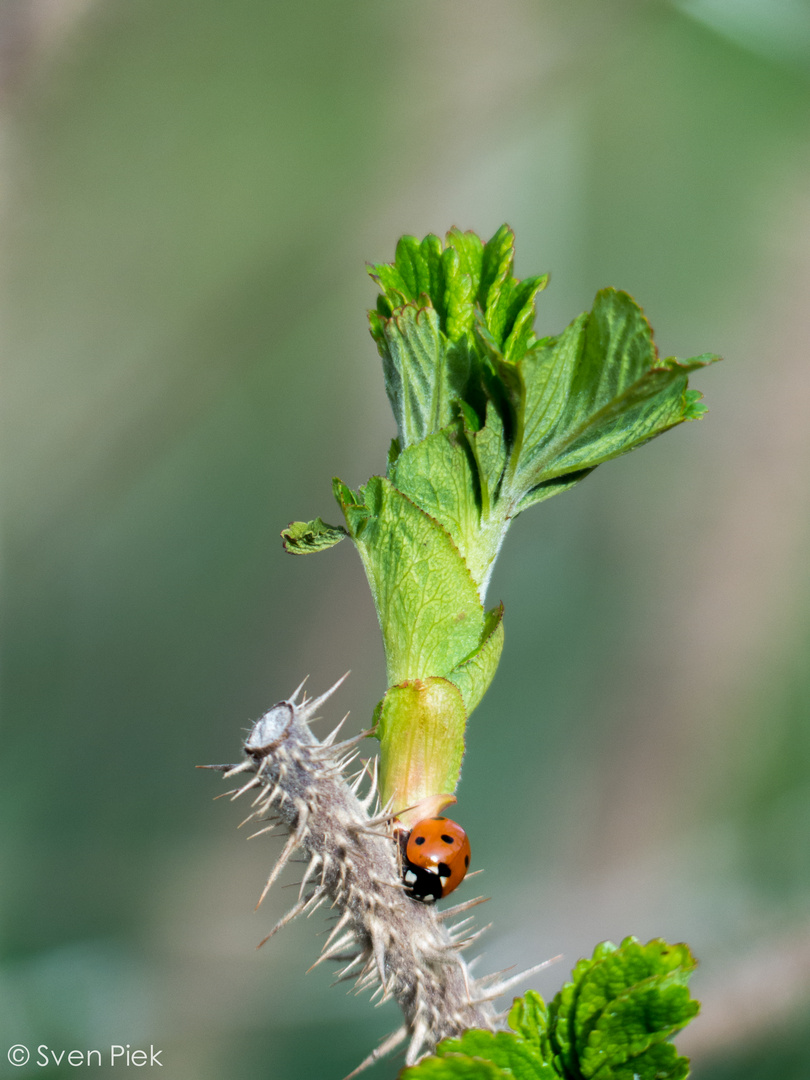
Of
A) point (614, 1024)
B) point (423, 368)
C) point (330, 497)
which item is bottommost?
point (614, 1024)

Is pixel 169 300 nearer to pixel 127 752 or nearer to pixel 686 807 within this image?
pixel 127 752

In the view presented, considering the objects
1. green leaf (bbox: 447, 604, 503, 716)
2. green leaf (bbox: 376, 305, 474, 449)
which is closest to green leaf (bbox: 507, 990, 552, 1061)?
green leaf (bbox: 447, 604, 503, 716)

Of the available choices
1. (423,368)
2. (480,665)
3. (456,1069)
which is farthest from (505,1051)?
(423,368)

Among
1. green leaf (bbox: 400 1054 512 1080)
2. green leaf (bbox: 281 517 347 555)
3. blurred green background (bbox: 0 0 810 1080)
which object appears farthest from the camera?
blurred green background (bbox: 0 0 810 1080)

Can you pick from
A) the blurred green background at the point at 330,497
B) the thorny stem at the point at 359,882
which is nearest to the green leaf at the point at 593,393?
the thorny stem at the point at 359,882

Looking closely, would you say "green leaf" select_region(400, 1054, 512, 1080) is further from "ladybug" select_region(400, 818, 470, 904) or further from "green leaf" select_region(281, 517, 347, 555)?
"green leaf" select_region(281, 517, 347, 555)

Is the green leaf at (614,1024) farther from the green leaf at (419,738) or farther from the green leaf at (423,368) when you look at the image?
the green leaf at (423,368)

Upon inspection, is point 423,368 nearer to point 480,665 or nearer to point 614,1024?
point 480,665
